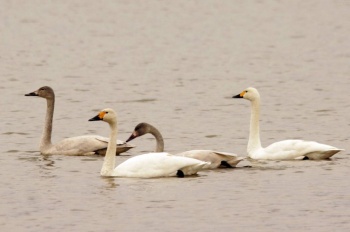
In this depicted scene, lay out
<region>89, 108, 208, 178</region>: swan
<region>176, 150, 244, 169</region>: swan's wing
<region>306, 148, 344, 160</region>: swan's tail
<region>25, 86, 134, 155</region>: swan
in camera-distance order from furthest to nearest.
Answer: <region>25, 86, 134, 155</region>: swan, <region>306, 148, 344, 160</region>: swan's tail, <region>176, 150, 244, 169</region>: swan's wing, <region>89, 108, 208, 178</region>: swan

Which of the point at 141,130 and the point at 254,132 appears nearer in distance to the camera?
the point at 141,130

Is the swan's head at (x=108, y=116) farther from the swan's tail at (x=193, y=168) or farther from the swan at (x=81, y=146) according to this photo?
the swan at (x=81, y=146)

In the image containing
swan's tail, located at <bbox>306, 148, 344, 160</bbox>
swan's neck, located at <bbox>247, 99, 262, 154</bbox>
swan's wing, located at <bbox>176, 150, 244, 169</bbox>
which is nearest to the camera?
swan's wing, located at <bbox>176, 150, 244, 169</bbox>

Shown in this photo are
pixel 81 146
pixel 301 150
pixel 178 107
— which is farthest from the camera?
pixel 178 107

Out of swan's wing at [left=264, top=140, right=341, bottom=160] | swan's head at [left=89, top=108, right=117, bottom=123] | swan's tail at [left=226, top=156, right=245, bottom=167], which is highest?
swan's head at [left=89, top=108, right=117, bottom=123]

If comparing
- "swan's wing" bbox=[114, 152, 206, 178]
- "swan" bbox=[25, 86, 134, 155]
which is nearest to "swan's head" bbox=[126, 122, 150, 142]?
"swan" bbox=[25, 86, 134, 155]

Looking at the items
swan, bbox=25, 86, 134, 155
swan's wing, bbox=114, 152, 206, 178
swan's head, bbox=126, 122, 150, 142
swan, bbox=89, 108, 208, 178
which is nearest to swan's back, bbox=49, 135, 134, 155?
swan, bbox=25, 86, 134, 155

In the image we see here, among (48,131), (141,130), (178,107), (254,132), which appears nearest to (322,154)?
(254,132)

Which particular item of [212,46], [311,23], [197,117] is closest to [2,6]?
[311,23]

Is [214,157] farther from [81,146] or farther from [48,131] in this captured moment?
[48,131]

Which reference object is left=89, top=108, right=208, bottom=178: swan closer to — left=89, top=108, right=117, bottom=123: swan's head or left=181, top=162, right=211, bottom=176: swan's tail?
left=181, top=162, right=211, bottom=176: swan's tail

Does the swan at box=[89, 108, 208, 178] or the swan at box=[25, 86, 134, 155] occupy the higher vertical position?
the swan at box=[25, 86, 134, 155]

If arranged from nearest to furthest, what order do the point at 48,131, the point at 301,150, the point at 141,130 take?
the point at 301,150
the point at 141,130
the point at 48,131

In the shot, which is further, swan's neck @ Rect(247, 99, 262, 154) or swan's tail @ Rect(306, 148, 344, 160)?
swan's neck @ Rect(247, 99, 262, 154)
